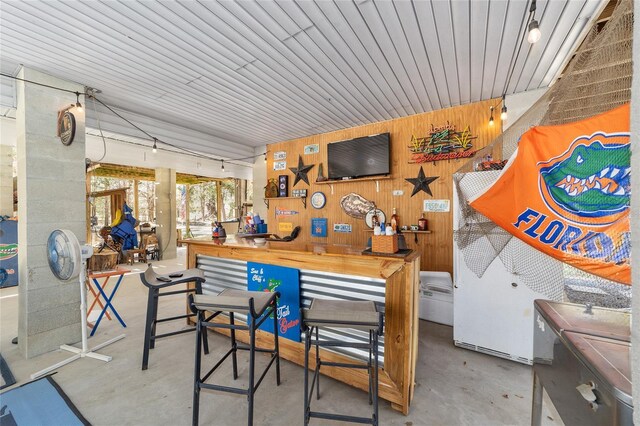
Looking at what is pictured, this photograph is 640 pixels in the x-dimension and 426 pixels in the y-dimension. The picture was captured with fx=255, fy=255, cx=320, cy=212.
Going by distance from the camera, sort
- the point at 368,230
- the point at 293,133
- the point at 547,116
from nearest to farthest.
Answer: the point at 547,116
the point at 368,230
the point at 293,133

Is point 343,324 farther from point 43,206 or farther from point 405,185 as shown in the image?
point 43,206

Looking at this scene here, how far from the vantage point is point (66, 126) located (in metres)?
3.01

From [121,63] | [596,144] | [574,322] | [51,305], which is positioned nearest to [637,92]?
[596,144]

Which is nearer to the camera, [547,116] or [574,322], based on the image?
[574,322]

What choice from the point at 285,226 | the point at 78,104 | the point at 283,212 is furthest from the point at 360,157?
the point at 78,104

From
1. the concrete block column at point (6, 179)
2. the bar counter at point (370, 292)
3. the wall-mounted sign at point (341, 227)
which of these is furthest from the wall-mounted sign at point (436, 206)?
the concrete block column at point (6, 179)

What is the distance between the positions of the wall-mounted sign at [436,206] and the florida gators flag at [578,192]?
89.1 inches

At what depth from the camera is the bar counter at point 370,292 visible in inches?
75.8

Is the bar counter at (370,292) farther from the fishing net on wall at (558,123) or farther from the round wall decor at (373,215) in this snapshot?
the fishing net on wall at (558,123)

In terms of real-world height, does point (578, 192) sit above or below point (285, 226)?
above

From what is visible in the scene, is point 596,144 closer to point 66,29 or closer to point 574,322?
point 574,322

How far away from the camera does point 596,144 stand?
1.18m

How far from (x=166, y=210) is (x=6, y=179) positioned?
335 cm

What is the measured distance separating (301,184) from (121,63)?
10.5 feet
